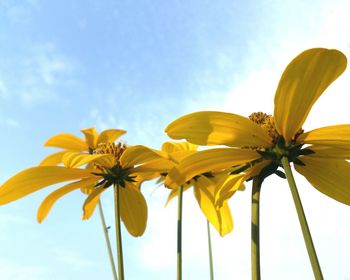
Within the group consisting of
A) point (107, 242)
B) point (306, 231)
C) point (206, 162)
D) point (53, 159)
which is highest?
point (53, 159)

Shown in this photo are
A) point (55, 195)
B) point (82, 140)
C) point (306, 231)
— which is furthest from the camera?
point (82, 140)

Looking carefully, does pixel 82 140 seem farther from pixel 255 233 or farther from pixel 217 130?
pixel 255 233

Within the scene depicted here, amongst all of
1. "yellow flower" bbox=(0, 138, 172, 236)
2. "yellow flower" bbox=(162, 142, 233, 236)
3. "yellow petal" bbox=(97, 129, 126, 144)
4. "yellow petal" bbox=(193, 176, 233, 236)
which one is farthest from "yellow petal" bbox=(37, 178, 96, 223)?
"yellow petal" bbox=(97, 129, 126, 144)

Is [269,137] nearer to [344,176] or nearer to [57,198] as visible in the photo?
[344,176]

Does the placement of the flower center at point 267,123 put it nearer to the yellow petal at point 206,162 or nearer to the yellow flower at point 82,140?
the yellow petal at point 206,162

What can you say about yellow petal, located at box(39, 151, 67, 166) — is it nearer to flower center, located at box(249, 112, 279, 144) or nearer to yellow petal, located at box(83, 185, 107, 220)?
yellow petal, located at box(83, 185, 107, 220)

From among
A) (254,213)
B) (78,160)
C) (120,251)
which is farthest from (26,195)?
(254,213)

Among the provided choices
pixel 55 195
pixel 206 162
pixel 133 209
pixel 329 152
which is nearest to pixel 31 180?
pixel 55 195
